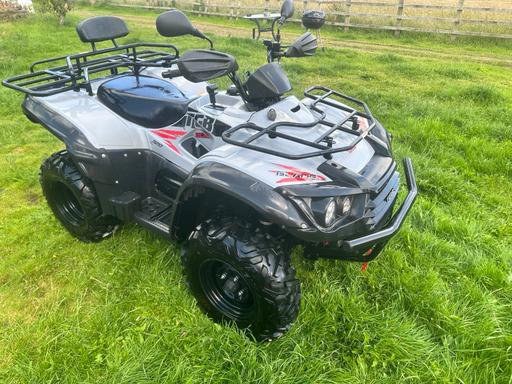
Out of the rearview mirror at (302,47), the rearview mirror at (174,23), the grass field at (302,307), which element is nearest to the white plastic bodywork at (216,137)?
the rearview mirror at (302,47)

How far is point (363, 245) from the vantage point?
2014 mm

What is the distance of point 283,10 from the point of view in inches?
115

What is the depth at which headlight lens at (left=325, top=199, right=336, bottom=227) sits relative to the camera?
2004 mm

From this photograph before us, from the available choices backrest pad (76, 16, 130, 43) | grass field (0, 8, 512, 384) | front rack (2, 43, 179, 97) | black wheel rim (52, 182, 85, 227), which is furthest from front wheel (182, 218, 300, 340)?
backrest pad (76, 16, 130, 43)

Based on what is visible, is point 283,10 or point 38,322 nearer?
point 38,322

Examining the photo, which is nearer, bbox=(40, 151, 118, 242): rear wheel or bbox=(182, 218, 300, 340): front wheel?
bbox=(182, 218, 300, 340): front wheel

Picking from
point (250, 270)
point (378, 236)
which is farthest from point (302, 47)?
point (250, 270)

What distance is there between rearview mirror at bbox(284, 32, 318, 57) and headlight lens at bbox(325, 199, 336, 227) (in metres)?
1.18

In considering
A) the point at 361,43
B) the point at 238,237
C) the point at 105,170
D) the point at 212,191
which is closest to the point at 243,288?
the point at 238,237

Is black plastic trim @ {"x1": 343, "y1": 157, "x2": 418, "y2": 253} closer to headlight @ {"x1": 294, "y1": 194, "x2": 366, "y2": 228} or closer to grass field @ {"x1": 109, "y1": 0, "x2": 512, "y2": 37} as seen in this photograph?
headlight @ {"x1": 294, "y1": 194, "x2": 366, "y2": 228}

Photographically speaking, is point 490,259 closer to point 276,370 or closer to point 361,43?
point 276,370

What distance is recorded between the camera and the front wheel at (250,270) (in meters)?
2.15

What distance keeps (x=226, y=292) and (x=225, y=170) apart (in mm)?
931

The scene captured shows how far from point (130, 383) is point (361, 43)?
12.2 m
